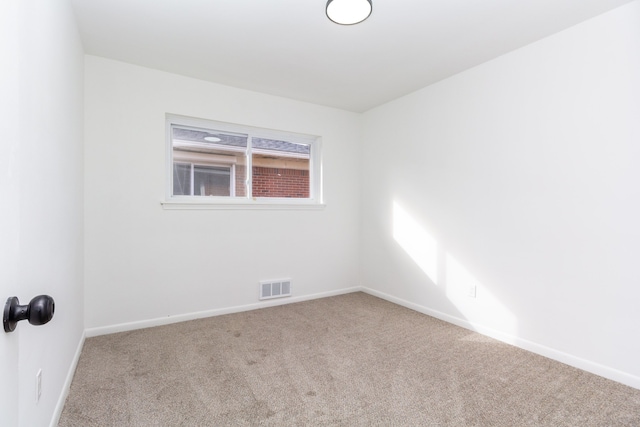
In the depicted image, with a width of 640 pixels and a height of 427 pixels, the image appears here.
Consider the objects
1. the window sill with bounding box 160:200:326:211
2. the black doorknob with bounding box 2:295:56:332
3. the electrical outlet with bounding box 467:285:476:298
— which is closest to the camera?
the black doorknob with bounding box 2:295:56:332

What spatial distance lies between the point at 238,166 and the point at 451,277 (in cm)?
251

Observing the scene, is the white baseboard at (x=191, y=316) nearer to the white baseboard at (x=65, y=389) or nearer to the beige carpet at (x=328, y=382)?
the beige carpet at (x=328, y=382)

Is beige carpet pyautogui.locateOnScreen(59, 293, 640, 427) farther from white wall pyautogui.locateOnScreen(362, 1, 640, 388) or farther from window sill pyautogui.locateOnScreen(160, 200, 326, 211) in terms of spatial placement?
window sill pyautogui.locateOnScreen(160, 200, 326, 211)

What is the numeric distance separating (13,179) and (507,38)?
119 inches

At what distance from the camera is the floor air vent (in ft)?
11.8

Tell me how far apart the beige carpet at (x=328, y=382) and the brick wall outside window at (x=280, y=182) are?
1.54 m

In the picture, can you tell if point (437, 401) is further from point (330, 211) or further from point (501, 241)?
point (330, 211)

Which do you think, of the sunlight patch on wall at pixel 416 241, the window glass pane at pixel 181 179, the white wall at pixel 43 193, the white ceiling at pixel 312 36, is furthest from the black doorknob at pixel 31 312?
the sunlight patch on wall at pixel 416 241

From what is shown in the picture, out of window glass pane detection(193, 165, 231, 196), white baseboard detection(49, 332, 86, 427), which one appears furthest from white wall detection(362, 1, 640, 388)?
white baseboard detection(49, 332, 86, 427)

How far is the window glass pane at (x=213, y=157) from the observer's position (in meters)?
3.31

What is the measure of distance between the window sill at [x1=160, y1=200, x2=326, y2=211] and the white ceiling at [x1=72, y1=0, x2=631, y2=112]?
48.7 inches

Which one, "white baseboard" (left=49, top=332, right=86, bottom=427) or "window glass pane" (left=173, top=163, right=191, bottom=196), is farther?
"window glass pane" (left=173, top=163, right=191, bottom=196)

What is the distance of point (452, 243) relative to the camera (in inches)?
123

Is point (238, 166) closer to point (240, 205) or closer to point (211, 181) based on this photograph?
point (211, 181)
